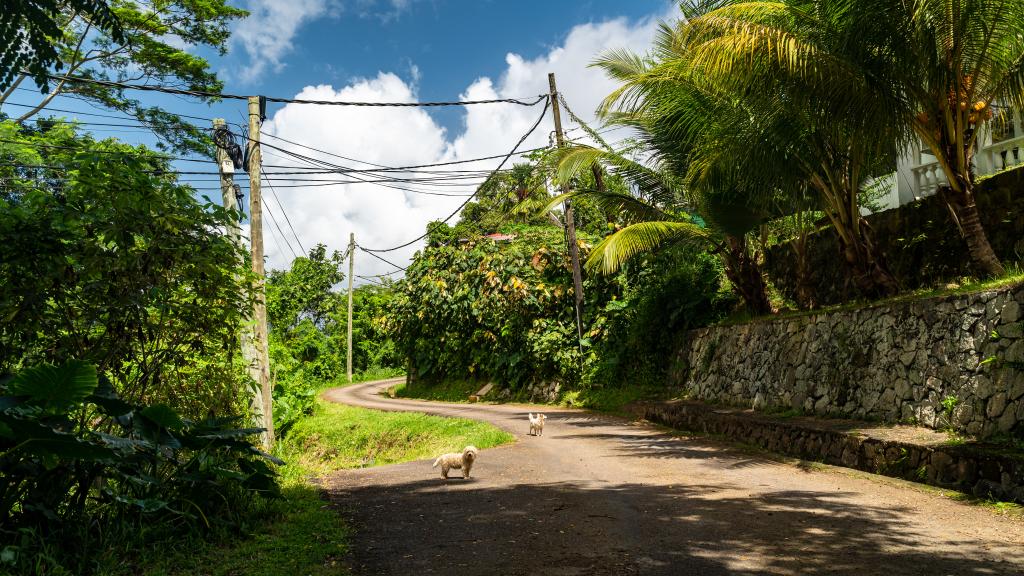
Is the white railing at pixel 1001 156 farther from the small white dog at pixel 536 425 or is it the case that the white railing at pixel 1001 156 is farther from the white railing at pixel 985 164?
the small white dog at pixel 536 425

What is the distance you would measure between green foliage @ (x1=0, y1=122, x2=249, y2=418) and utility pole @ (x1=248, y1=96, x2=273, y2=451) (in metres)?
3.13

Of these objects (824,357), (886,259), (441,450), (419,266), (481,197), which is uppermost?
(481,197)

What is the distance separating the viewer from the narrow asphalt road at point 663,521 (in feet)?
15.9

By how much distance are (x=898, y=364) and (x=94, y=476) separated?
9.16 m

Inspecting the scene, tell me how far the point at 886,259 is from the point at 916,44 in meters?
3.68

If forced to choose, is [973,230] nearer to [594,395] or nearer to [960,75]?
[960,75]

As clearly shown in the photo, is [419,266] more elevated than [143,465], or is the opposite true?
[419,266]

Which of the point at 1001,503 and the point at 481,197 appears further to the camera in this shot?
the point at 481,197

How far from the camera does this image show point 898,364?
31.1ft

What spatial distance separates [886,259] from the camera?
1148cm

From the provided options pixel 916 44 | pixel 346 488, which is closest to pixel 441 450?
pixel 346 488

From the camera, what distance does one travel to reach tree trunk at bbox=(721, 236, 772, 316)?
49.1 feet

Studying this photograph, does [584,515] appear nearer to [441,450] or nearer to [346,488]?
[346,488]

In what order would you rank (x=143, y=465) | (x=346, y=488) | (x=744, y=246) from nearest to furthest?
(x=143, y=465), (x=346, y=488), (x=744, y=246)
